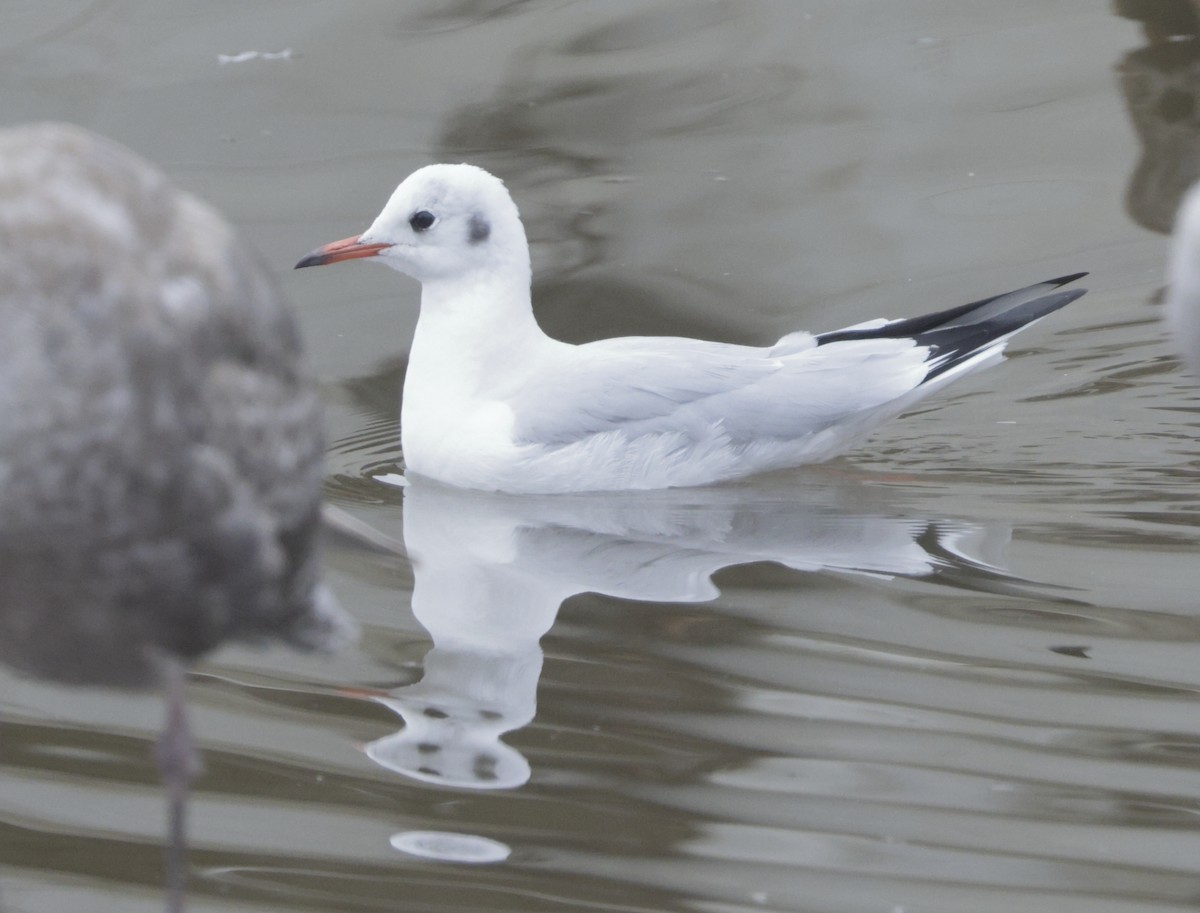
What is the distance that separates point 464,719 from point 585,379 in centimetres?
181

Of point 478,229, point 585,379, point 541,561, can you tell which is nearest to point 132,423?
point 541,561

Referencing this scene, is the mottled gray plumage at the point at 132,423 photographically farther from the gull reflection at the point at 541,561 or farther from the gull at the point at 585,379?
the gull at the point at 585,379

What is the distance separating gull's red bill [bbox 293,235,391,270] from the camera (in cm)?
493

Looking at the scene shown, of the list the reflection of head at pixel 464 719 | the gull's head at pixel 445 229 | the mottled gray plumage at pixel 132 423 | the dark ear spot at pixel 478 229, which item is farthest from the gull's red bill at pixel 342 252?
the mottled gray plumage at pixel 132 423

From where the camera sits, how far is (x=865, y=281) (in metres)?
6.34

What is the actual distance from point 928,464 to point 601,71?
115 inches

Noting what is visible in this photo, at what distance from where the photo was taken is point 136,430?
2109 millimetres

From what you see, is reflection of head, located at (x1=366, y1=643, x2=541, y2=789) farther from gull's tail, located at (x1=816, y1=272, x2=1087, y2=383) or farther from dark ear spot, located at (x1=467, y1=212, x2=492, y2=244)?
gull's tail, located at (x1=816, y1=272, x2=1087, y2=383)

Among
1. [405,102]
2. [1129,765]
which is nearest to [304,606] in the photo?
[1129,765]

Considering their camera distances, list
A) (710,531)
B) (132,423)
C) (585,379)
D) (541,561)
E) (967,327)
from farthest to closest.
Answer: (967,327) < (585,379) < (710,531) < (541,561) < (132,423)

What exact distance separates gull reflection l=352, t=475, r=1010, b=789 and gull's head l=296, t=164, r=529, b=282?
2.09 feet

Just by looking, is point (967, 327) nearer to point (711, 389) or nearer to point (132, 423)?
point (711, 389)

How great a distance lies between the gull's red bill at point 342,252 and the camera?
4934 millimetres

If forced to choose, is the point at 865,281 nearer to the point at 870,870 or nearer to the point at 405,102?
the point at 405,102
